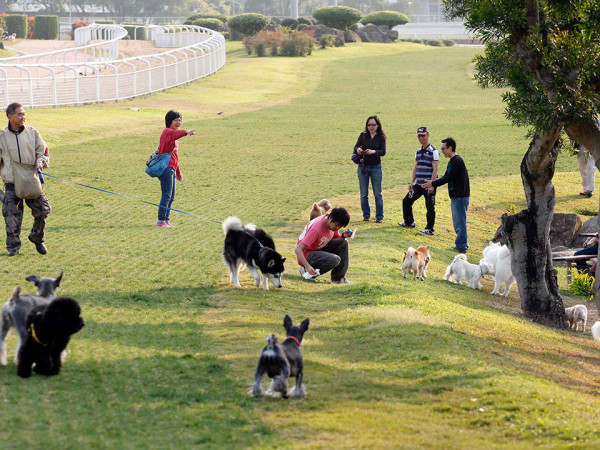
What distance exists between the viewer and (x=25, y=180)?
11.4 meters

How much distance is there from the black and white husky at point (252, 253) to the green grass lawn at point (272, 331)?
305 mm

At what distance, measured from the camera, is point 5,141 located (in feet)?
37.3

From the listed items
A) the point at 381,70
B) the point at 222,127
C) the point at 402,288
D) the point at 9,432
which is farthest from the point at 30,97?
the point at 381,70

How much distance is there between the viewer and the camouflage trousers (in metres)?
11.7

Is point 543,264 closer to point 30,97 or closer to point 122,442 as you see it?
point 122,442

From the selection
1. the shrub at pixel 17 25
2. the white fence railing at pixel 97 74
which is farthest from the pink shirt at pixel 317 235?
the shrub at pixel 17 25

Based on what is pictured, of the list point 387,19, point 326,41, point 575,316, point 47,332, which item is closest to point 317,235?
point 575,316

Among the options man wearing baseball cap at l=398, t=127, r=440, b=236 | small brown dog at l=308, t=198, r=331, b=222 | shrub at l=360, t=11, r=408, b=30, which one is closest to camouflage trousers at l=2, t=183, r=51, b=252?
small brown dog at l=308, t=198, r=331, b=222

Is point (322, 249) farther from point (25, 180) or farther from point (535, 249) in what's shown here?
point (25, 180)

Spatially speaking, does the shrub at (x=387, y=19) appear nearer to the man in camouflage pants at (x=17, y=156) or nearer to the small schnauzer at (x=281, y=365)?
the man in camouflage pants at (x=17, y=156)

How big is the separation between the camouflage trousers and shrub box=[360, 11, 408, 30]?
73.6 m

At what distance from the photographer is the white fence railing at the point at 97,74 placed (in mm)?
30023

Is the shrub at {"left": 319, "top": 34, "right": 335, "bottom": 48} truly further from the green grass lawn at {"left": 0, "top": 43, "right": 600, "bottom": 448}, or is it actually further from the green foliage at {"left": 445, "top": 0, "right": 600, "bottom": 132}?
the green foliage at {"left": 445, "top": 0, "right": 600, "bottom": 132}

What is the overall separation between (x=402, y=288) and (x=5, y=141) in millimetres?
6421
